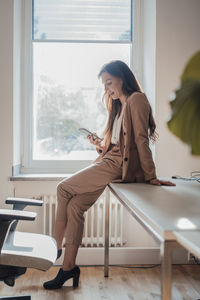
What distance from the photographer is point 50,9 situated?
309 centimetres

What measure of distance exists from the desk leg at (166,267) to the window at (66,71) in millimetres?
2064

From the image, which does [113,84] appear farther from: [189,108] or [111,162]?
[189,108]

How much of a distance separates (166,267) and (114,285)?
1.54 m

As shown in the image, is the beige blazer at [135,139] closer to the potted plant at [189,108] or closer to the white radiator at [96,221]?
the white radiator at [96,221]

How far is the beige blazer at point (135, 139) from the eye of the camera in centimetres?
215

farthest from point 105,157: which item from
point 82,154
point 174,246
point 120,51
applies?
point 174,246

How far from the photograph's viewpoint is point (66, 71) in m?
3.15

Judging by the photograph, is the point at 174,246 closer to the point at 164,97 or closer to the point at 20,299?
the point at 20,299

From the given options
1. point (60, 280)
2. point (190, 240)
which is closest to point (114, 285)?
point (60, 280)

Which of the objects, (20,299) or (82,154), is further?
(82,154)

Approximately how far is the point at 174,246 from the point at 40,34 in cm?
245

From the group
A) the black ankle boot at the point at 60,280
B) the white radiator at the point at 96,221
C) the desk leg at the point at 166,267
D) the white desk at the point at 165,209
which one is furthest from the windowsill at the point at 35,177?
the desk leg at the point at 166,267

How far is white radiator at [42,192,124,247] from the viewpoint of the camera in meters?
2.87

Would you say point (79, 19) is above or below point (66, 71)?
above
